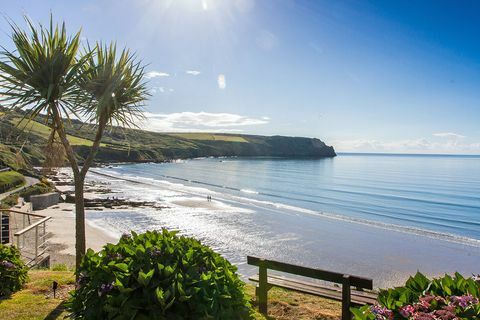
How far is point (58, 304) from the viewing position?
7.85 m

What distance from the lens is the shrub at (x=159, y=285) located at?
4.15m

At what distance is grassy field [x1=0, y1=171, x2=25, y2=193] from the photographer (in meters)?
43.1

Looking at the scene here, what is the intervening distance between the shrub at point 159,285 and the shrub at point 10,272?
4.69 m

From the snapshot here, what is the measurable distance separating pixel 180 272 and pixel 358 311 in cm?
210

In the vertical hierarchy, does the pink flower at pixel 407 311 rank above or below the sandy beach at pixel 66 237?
above

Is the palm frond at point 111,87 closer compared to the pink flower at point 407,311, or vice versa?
the pink flower at point 407,311

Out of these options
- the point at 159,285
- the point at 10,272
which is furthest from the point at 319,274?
the point at 10,272

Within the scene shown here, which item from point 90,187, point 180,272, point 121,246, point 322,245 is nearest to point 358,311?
point 180,272

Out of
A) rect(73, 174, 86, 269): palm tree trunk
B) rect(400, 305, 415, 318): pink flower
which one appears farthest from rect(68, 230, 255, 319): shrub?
rect(73, 174, 86, 269): palm tree trunk

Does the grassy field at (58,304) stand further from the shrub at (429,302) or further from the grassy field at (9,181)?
the grassy field at (9,181)

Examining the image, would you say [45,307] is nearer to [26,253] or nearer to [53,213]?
[26,253]

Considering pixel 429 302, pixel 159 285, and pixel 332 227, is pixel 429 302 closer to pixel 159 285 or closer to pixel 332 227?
pixel 159 285

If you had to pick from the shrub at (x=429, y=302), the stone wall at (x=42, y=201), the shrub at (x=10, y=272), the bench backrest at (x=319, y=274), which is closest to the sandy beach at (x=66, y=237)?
the stone wall at (x=42, y=201)

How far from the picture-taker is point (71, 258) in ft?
70.0
